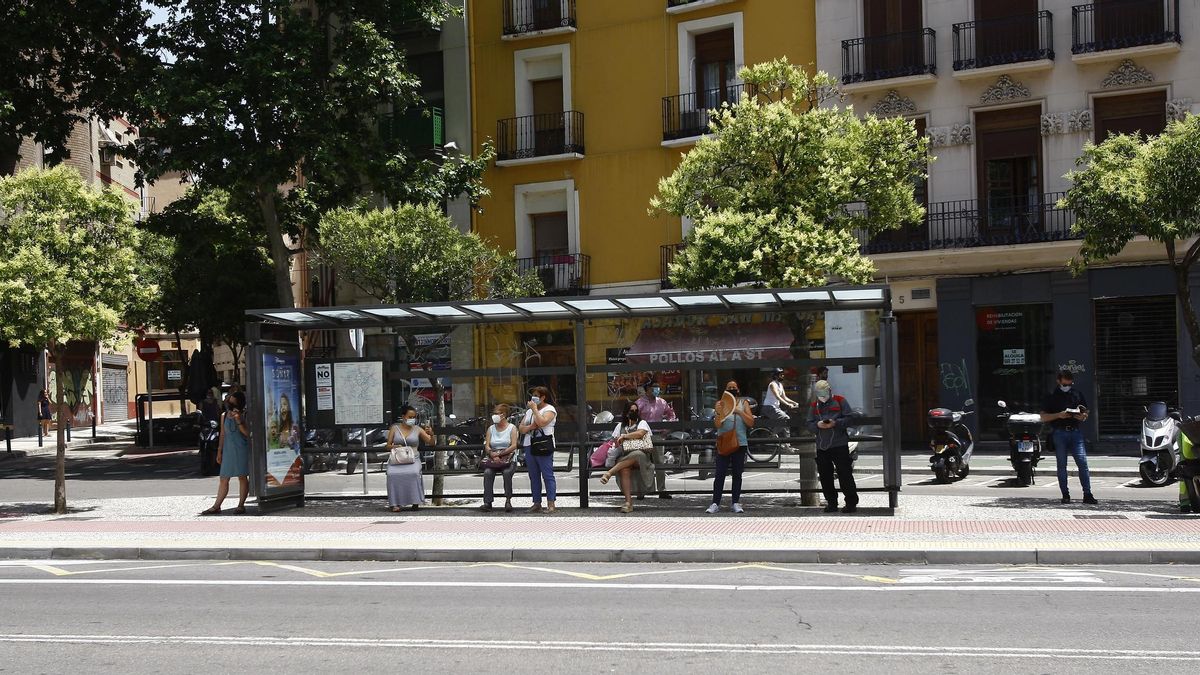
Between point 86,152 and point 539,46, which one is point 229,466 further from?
point 86,152

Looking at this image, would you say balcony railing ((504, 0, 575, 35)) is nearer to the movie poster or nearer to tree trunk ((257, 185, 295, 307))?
tree trunk ((257, 185, 295, 307))

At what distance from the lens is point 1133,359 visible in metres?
27.4

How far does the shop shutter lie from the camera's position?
27078 mm

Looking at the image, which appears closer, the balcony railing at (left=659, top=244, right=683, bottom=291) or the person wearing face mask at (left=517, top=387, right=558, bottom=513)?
the person wearing face mask at (left=517, top=387, right=558, bottom=513)

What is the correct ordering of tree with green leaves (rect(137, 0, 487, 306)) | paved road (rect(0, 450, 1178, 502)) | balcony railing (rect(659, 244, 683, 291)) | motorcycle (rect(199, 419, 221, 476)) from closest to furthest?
1. paved road (rect(0, 450, 1178, 502))
2. tree with green leaves (rect(137, 0, 487, 306))
3. motorcycle (rect(199, 419, 221, 476))
4. balcony railing (rect(659, 244, 683, 291))

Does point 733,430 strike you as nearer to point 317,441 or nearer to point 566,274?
point 317,441

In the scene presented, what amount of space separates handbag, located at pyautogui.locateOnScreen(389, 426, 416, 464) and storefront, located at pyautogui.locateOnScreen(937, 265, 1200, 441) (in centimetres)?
1545

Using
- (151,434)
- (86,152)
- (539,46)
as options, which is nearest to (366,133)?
(539,46)

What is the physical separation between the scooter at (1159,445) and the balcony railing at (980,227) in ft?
29.8

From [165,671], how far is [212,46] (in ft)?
63.9

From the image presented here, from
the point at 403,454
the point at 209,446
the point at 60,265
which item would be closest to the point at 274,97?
the point at 60,265

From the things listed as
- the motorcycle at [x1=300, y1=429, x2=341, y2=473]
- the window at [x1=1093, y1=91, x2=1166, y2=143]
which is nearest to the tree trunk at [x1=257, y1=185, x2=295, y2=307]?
the motorcycle at [x1=300, y1=429, x2=341, y2=473]

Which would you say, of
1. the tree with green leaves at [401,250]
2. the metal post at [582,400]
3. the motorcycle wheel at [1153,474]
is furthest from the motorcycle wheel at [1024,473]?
the tree with green leaves at [401,250]

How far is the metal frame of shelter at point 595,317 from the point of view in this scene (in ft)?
52.9
